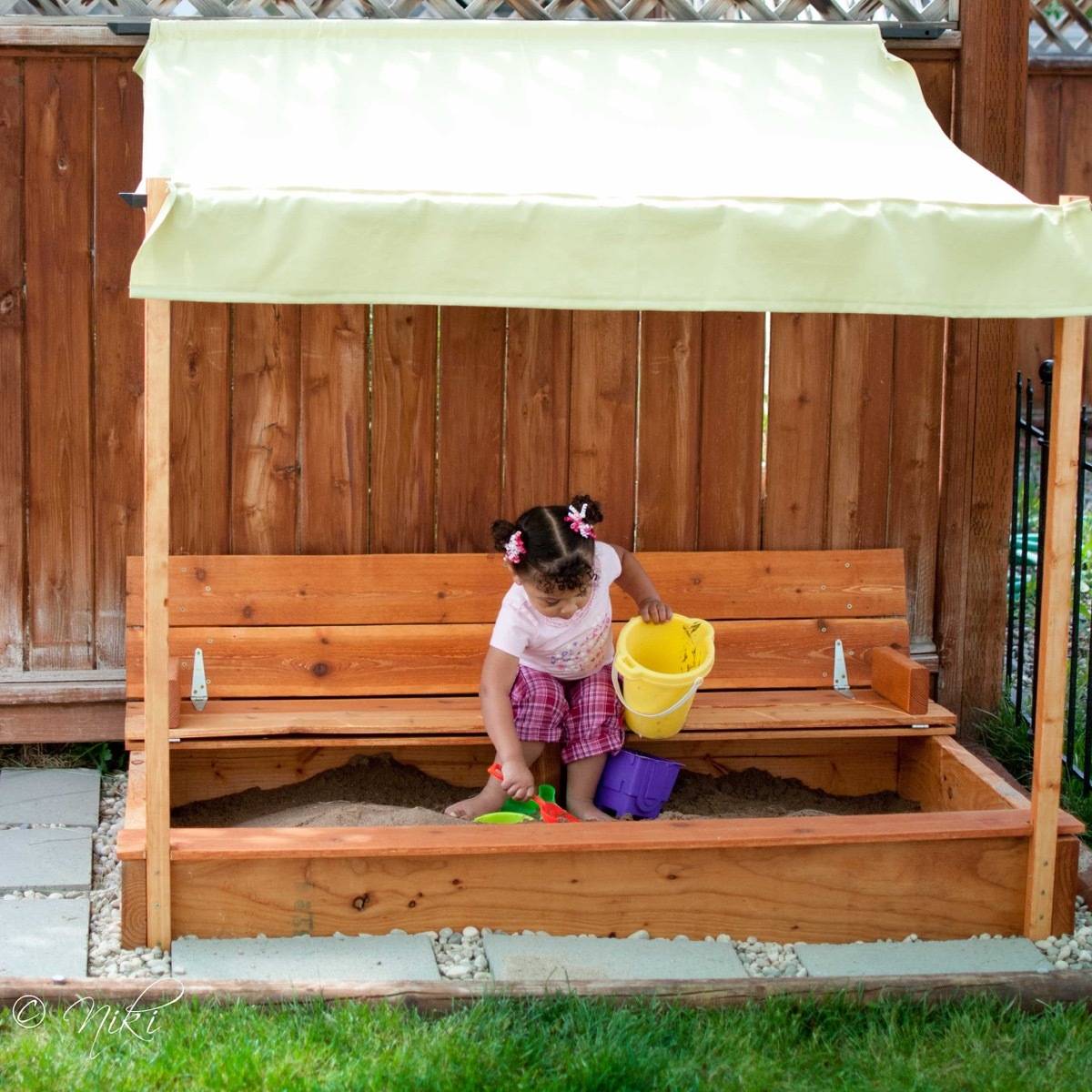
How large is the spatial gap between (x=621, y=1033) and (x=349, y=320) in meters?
2.68

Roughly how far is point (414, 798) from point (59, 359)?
187cm

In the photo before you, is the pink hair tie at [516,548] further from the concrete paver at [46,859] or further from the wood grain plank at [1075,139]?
the wood grain plank at [1075,139]

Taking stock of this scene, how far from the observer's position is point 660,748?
17.1ft

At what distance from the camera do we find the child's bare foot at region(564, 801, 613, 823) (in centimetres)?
482

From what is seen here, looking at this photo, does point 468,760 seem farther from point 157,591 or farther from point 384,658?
point 157,591

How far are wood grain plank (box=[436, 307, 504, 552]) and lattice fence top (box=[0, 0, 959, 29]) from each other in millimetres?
997

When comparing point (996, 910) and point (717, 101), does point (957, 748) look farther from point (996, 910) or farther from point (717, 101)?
point (717, 101)

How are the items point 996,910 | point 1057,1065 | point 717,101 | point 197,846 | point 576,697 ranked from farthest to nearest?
1. point 576,697
2. point 717,101
3. point 996,910
4. point 197,846
5. point 1057,1065

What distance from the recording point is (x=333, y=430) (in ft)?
17.4

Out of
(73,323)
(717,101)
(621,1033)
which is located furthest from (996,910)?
(73,323)

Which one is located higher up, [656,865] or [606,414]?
[606,414]

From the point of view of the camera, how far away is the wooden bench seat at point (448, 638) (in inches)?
198

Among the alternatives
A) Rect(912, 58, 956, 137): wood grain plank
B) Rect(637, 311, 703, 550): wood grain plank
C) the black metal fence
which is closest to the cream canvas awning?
Rect(912, 58, 956, 137): wood grain plank

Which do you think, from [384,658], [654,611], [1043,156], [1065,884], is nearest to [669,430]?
[654,611]
